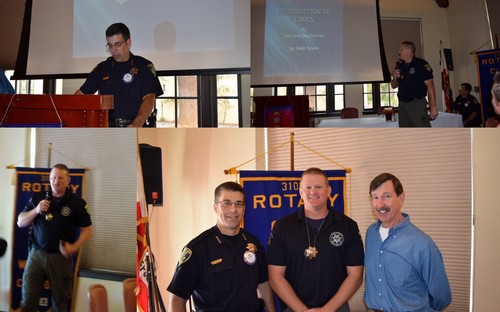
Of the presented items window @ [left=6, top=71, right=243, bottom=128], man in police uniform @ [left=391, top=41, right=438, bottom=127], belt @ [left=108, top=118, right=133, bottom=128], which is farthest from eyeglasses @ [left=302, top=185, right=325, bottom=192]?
window @ [left=6, top=71, right=243, bottom=128]

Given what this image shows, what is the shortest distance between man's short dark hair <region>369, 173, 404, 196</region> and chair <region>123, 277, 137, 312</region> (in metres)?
0.94

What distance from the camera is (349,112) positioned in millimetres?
5395

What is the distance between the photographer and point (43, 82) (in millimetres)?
5367

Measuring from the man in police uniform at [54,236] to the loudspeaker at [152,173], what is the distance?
0.25 metres

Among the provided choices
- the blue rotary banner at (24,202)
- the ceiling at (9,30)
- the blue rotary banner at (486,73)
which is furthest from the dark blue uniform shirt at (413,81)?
the ceiling at (9,30)

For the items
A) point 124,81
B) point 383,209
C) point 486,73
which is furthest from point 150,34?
point 383,209

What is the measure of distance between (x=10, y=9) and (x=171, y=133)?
420 cm

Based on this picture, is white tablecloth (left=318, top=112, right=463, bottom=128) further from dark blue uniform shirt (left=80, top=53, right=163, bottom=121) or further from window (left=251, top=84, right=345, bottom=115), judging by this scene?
dark blue uniform shirt (left=80, top=53, right=163, bottom=121)

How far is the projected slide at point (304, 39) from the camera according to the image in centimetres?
516

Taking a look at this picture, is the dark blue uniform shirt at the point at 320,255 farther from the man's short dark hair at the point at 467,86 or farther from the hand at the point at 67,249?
the man's short dark hair at the point at 467,86

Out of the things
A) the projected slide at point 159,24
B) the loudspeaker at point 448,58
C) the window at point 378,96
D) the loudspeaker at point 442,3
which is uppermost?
the loudspeaker at point 442,3

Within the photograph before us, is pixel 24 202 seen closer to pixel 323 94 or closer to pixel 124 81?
pixel 124 81

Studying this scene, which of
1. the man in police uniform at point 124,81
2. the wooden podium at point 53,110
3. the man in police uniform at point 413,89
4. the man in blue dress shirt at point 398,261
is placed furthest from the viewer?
the man in police uniform at point 413,89

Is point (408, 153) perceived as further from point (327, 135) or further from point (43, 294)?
point (43, 294)
